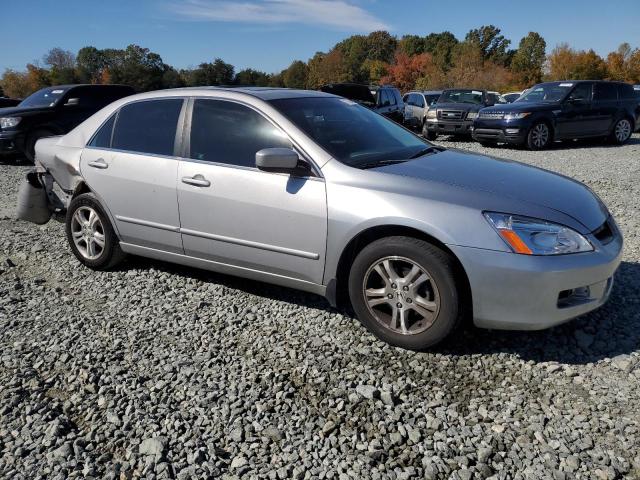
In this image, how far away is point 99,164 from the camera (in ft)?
14.8

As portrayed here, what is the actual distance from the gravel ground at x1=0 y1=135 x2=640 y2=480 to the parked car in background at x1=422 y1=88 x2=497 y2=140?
12.0 m

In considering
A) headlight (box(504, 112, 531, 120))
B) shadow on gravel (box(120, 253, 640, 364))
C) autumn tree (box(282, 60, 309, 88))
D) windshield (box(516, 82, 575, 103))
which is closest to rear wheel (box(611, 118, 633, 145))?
windshield (box(516, 82, 575, 103))

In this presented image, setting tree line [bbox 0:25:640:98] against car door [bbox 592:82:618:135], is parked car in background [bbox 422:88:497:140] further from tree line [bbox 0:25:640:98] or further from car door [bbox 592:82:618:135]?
tree line [bbox 0:25:640:98]

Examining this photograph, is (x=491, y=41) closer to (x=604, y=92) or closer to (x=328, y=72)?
(x=328, y=72)

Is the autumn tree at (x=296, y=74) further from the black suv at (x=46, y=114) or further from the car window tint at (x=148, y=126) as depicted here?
the car window tint at (x=148, y=126)

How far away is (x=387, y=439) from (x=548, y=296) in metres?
1.21

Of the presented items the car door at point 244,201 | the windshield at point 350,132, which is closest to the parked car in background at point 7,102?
the car door at point 244,201

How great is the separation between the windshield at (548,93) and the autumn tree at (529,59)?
46342mm

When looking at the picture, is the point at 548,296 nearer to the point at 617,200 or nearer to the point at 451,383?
the point at 451,383

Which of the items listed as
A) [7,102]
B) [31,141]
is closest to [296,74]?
[7,102]

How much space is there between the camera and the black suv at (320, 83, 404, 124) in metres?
14.8

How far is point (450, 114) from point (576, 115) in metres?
3.52

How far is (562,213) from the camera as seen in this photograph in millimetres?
3135

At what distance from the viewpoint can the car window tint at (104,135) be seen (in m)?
4.60
